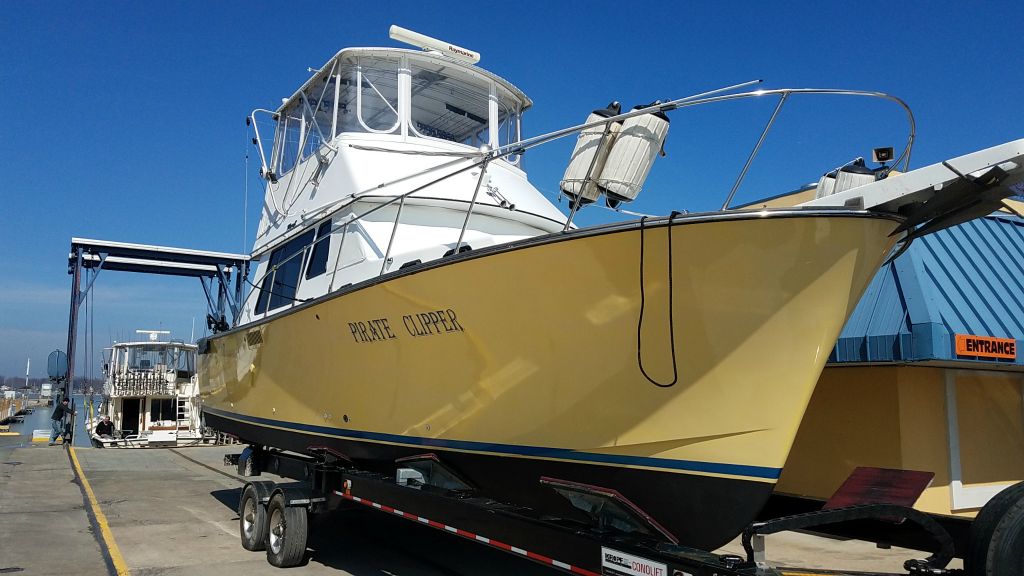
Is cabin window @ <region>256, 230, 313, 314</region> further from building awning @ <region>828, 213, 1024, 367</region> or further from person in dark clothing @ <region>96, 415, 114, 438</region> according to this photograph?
person in dark clothing @ <region>96, 415, 114, 438</region>

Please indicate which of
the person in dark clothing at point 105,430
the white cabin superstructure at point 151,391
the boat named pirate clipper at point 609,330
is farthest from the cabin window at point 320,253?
the person in dark clothing at point 105,430

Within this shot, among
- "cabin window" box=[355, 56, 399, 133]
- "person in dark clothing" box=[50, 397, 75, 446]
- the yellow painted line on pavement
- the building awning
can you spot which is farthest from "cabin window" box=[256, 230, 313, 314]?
"person in dark clothing" box=[50, 397, 75, 446]

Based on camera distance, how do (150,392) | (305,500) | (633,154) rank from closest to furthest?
(633,154) → (305,500) → (150,392)

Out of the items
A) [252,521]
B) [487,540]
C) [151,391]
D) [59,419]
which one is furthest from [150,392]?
[487,540]

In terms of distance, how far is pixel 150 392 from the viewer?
2492 cm

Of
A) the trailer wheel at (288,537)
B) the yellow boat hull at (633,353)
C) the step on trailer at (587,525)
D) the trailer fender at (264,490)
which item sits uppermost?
the yellow boat hull at (633,353)

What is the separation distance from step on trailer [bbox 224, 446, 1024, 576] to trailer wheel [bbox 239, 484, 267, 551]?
33 cm

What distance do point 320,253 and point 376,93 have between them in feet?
6.00

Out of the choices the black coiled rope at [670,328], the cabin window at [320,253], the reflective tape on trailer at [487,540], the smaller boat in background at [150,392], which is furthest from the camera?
the smaller boat in background at [150,392]

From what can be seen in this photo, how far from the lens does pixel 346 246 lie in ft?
20.2

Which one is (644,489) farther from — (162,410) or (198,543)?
(162,410)

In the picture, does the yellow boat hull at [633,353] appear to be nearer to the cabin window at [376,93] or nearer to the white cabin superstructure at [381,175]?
the white cabin superstructure at [381,175]

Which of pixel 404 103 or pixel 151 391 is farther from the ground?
pixel 404 103

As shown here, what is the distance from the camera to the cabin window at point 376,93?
7.23 meters
